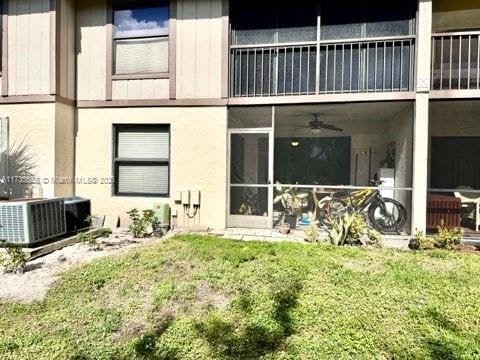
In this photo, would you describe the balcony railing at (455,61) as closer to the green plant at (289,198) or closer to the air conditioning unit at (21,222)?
the green plant at (289,198)

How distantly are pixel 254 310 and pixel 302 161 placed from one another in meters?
4.52

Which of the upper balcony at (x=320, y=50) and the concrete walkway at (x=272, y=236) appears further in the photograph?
the upper balcony at (x=320, y=50)

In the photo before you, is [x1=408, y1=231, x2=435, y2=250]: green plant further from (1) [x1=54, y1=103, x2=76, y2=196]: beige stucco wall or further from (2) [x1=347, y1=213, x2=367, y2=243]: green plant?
(1) [x1=54, y1=103, x2=76, y2=196]: beige stucco wall

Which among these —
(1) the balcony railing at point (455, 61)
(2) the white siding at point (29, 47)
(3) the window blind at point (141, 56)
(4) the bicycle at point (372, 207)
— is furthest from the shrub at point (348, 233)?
(2) the white siding at point (29, 47)

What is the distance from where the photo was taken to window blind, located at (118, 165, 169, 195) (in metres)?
7.84

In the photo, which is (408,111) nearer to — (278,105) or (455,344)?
(278,105)

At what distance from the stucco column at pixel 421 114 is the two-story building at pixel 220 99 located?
0.56ft

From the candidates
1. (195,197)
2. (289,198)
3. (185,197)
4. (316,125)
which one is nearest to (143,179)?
(185,197)

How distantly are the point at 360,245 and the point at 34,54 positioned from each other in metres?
7.85

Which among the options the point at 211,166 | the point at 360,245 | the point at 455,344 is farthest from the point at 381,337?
the point at 211,166

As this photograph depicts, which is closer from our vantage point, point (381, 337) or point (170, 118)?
point (381, 337)

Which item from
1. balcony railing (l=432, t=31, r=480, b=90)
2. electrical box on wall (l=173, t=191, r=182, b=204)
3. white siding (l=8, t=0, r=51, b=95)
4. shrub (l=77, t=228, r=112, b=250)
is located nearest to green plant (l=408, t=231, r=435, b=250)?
balcony railing (l=432, t=31, r=480, b=90)

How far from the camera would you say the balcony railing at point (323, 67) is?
6945mm

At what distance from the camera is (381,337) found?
2965 mm
